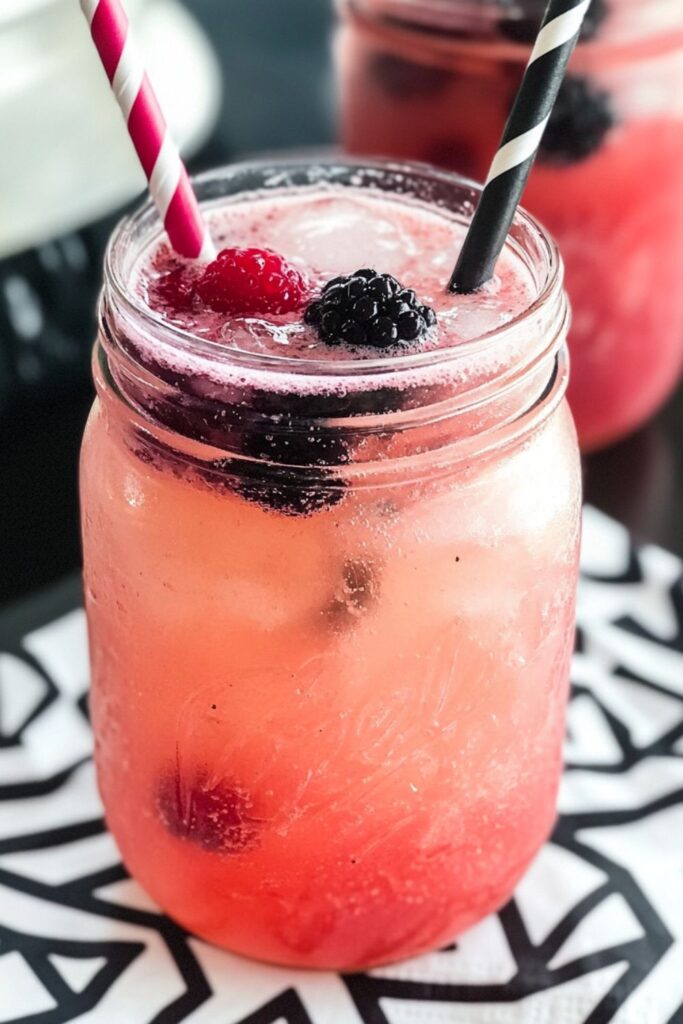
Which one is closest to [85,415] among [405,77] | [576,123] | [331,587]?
[405,77]

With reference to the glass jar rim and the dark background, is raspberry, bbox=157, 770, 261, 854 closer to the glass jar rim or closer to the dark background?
the glass jar rim

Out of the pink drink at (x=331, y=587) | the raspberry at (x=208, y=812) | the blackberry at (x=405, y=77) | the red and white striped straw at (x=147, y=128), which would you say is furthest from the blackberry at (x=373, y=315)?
the blackberry at (x=405, y=77)

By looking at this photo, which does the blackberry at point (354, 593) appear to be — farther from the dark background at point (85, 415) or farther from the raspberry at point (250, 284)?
the dark background at point (85, 415)

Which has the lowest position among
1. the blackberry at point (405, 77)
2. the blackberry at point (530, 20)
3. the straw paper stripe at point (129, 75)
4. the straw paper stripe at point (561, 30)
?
the blackberry at point (405, 77)

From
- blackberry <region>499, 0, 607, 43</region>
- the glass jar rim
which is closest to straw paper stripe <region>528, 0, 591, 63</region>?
the glass jar rim

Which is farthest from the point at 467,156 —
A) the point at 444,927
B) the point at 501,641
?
the point at 444,927

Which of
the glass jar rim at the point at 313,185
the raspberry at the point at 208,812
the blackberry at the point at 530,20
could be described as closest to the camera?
the glass jar rim at the point at 313,185

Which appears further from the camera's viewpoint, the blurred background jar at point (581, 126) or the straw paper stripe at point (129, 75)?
the blurred background jar at point (581, 126)
